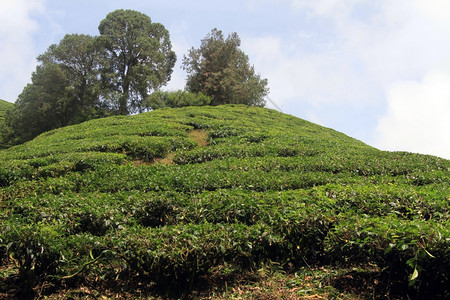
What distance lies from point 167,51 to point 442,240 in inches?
1664

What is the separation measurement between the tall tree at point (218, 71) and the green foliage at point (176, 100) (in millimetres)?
3245

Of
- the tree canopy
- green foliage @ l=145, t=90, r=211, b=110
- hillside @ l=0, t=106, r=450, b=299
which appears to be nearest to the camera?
hillside @ l=0, t=106, r=450, b=299

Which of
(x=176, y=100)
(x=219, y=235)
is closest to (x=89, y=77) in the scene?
(x=176, y=100)

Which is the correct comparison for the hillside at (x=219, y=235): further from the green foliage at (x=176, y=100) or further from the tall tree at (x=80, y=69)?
the tall tree at (x=80, y=69)

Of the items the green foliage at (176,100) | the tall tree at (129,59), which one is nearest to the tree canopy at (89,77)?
the tall tree at (129,59)

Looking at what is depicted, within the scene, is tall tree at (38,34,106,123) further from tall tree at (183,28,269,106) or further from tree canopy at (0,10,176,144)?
tall tree at (183,28,269,106)

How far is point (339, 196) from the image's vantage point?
785cm

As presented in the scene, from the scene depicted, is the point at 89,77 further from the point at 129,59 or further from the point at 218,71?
the point at 218,71

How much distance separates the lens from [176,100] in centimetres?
3397

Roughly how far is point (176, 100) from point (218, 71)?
283 inches

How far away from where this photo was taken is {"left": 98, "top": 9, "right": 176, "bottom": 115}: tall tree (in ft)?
123

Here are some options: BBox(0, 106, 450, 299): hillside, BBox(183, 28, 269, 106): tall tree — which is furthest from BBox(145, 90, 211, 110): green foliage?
BBox(0, 106, 450, 299): hillside

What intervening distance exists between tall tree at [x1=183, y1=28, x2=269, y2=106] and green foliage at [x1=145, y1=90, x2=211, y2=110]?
3.24 metres

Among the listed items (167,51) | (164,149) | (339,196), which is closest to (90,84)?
(167,51)
